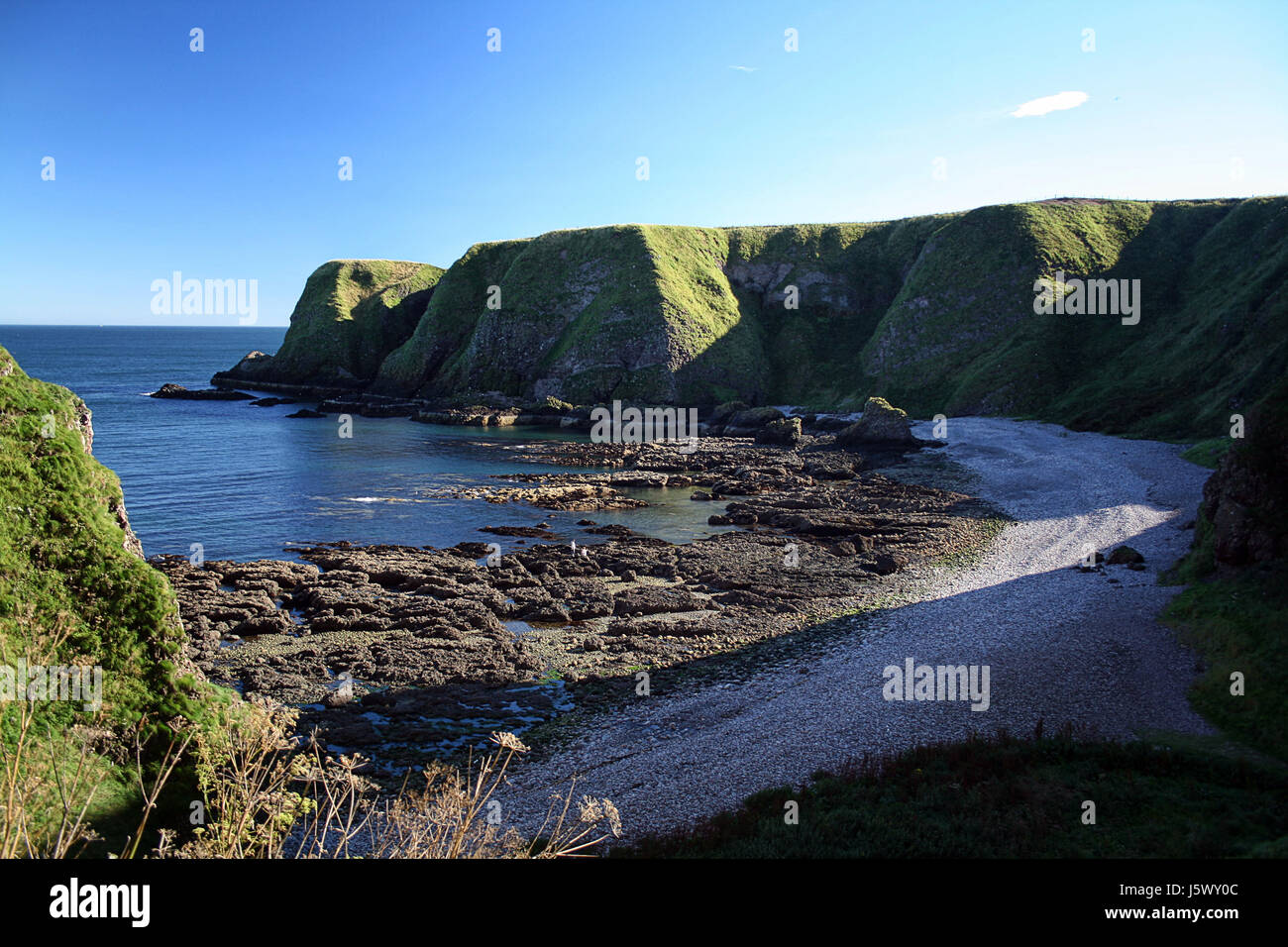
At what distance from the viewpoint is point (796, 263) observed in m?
119

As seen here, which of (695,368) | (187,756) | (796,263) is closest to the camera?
(187,756)

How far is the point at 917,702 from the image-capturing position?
20.1 m

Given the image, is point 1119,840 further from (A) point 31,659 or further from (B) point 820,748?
(A) point 31,659

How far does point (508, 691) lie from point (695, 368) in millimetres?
79205

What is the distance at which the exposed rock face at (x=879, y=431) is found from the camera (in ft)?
225

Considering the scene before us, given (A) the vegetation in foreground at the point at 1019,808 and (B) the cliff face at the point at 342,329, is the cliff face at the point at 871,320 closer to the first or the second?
(B) the cliff face at the point at 342,329

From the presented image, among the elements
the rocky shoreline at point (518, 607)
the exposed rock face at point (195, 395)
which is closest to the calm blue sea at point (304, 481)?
the rocky shoreline at point (518, 607)

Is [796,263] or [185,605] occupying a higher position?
[796,263]

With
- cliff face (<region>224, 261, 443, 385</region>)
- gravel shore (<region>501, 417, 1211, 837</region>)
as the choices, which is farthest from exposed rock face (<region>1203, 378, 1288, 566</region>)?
cliff face (<region>224, 261, 443, 385</region>)

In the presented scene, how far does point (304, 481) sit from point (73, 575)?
142 ft

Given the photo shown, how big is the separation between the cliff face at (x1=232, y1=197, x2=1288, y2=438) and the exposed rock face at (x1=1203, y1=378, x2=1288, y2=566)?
36995mm

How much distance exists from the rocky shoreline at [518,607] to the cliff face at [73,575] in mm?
5466
